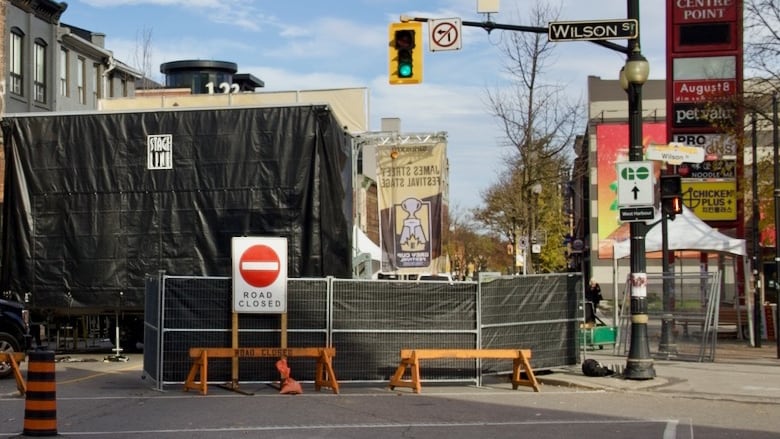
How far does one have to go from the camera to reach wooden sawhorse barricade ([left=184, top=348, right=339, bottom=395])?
557 inches

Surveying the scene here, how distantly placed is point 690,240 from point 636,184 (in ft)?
32.2

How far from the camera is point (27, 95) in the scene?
3662cm

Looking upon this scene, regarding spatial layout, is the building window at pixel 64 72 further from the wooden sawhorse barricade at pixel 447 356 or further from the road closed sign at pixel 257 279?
the wooden sawhorse barricade at pixel 447 356

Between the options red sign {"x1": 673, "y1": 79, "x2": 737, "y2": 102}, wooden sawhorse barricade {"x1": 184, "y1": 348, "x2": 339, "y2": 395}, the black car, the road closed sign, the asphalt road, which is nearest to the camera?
the asphalt road

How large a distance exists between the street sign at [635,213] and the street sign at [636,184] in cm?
8

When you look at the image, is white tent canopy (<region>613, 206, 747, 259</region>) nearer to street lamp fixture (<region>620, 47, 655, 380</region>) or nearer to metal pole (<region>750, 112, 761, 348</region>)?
metal pole (<region>750, 112, 761, 348</region>)

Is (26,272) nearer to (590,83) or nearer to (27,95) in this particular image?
(27,95)

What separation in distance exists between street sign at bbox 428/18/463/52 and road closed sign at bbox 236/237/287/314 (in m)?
4.98

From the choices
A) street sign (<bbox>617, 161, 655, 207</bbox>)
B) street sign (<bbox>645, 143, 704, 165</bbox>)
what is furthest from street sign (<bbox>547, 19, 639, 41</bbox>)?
street sign (<bbox>645, 143, 704, 165</bbox>)

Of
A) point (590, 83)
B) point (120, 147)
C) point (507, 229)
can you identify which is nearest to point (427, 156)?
point (120, 147)

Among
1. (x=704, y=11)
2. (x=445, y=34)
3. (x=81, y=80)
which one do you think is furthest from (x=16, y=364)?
(x=81, y=80)

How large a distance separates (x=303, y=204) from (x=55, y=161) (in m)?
5.75

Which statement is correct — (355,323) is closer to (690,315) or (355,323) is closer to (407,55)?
(407,55)

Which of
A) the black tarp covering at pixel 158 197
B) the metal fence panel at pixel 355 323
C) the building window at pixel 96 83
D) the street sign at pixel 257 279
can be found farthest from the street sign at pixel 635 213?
the building window at pixel 96 83
